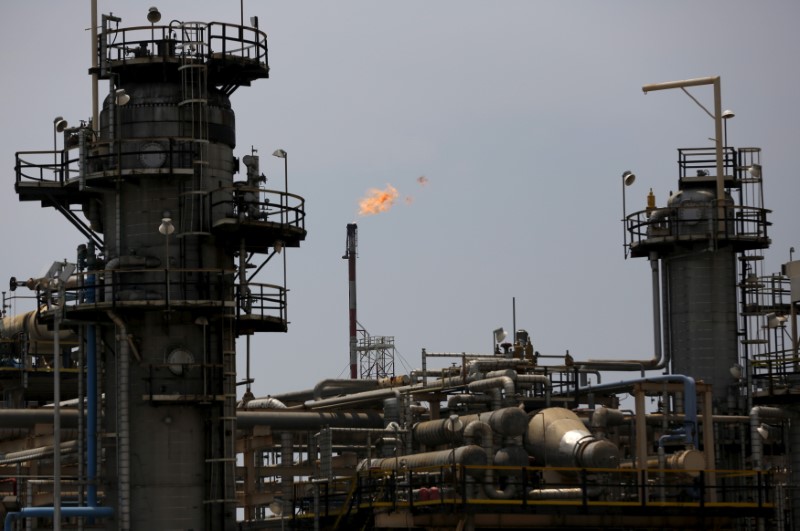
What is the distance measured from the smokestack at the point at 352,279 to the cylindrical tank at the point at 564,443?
6818cm

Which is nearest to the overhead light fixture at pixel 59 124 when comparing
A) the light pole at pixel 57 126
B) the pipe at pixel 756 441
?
the light pole at pixel 57 126

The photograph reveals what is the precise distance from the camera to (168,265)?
203ft

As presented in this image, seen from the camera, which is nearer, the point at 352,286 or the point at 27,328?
the point at 27,328

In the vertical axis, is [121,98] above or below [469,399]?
above

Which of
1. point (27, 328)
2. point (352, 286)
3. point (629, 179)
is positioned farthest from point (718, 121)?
point (352, 286)

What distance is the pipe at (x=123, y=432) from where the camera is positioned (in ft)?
202

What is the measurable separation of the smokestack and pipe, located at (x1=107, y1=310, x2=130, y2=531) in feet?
221

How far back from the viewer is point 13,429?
7156cm

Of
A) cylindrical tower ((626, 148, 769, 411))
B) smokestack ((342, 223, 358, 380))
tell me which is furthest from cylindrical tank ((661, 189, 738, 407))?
smokestack ((342, 223, 358, 380))

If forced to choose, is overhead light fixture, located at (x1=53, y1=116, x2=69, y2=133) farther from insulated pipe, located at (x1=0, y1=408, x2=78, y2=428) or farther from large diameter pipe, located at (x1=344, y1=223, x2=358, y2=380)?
large diameter pipe, located at (x1=344, y1=223, x2=358, y2=380)

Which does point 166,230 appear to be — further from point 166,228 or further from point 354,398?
point 354,398

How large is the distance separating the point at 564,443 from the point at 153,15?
65.0 feet

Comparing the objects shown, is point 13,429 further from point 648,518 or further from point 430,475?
point 648,518

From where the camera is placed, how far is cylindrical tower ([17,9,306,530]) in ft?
203
